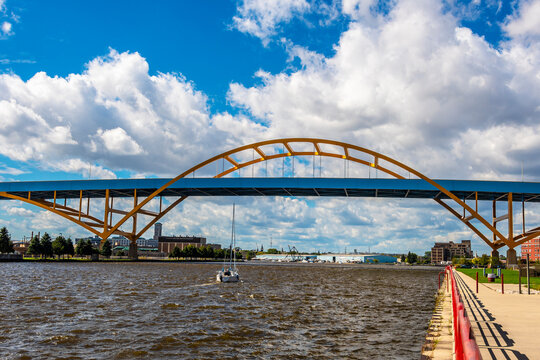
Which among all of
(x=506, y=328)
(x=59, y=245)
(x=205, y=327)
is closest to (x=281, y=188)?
(x=59, y=245)

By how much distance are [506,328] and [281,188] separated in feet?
268

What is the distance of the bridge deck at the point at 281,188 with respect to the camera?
277ft

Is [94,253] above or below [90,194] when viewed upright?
below

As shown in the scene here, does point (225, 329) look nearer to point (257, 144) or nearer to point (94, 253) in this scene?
point (257, 144)

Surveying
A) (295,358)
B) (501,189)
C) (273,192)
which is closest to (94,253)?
(273,192)

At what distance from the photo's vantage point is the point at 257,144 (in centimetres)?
7888

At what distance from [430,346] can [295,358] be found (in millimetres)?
3811

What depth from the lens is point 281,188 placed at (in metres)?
95.1

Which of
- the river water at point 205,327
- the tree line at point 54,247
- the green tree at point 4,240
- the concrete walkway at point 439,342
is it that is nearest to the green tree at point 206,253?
the tree line at point 54,247

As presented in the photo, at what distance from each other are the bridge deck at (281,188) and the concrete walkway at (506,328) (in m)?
66.8

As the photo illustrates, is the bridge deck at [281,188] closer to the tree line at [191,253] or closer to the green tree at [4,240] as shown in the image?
the green tree at [4,240]

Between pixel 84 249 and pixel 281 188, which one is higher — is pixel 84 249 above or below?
below

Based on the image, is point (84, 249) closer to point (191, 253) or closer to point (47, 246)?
point (47, 246)

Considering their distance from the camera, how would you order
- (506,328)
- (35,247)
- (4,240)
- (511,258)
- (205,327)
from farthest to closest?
1. (35,247)
2. (4,240)
3. (511,258)
4. (205,327)
5. (506,328)
